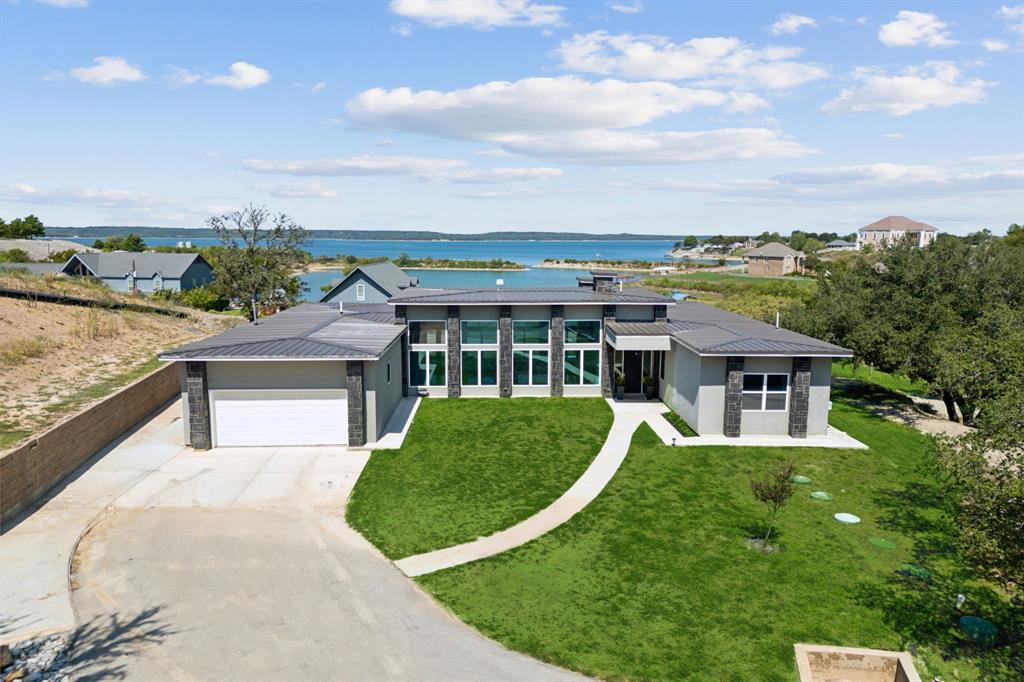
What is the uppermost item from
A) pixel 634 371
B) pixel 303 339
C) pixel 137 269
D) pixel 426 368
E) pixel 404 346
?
pixel 137 269

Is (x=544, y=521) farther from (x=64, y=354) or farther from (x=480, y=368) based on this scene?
(x=64, y=354)

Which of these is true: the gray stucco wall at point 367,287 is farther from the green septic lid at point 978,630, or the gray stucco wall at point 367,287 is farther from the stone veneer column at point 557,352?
the green septic lid at point 978,630

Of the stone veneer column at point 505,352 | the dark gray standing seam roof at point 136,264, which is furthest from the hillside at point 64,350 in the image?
the dark gray standing seam roof at point 136,264

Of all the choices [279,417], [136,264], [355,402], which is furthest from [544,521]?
[136,264]

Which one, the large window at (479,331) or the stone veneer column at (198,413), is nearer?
the stone veneer column at (198,413)

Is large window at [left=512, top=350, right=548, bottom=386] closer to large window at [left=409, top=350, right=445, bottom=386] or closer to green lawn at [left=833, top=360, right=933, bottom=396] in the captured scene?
large window at [left=409, top=350, right=445, bottom=386]

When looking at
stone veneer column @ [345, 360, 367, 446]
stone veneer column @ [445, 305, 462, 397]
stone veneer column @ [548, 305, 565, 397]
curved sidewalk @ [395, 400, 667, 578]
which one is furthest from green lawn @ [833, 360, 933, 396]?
stone veneer column @ [345, 360, 367, 446]
